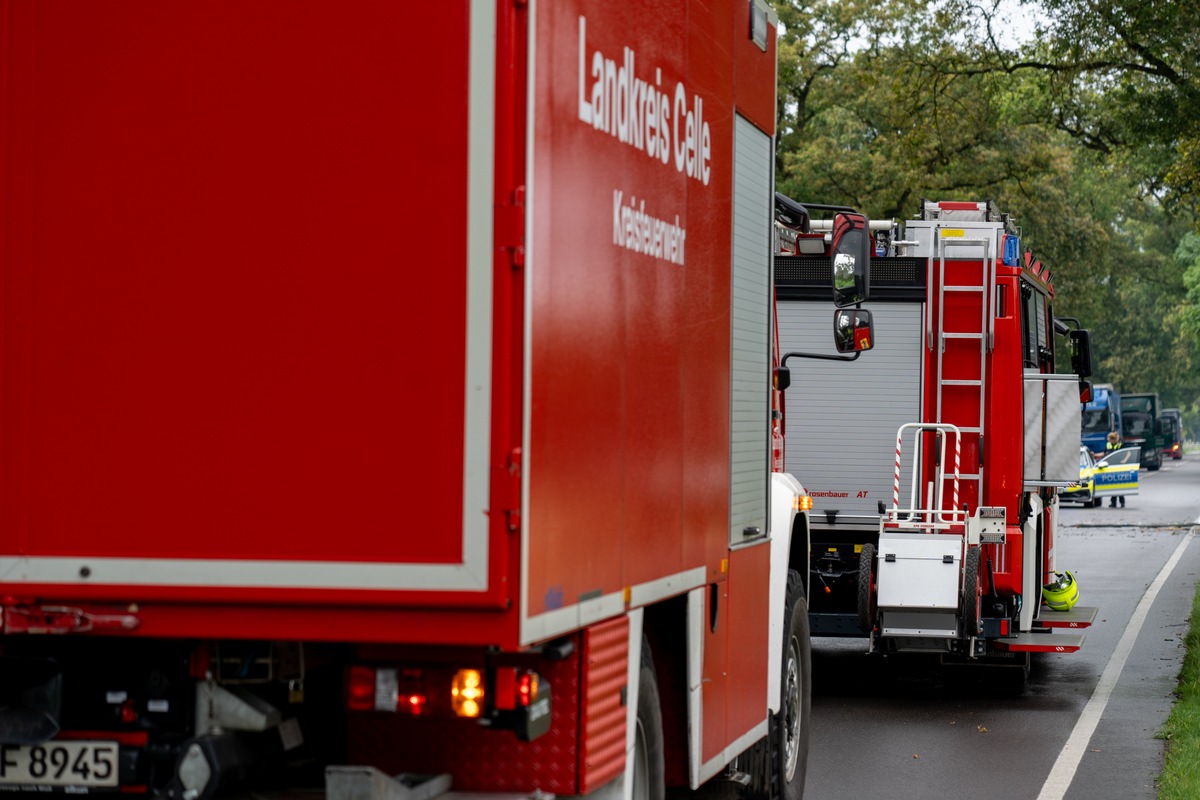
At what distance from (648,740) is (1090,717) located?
24.3 feet

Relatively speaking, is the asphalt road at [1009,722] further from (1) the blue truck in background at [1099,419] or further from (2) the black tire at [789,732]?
(1) the blue truck in background at [1099,419]

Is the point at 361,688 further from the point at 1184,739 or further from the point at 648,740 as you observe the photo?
the point at 1184,739

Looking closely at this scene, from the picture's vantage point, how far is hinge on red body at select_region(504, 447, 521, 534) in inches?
180

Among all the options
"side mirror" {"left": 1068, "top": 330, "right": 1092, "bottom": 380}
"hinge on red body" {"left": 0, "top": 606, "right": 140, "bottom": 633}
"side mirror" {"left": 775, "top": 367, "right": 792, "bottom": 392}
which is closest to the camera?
"hinge on red body" {"left": 0, "top": 606, "right": 140, "bottom": 633}

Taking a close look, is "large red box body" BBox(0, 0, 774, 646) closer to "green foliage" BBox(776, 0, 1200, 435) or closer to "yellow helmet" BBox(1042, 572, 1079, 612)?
"yellow helmet" BBox(1042, 572, 1079, 612)

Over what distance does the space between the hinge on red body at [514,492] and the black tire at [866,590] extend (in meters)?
8.65

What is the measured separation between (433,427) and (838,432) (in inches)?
390

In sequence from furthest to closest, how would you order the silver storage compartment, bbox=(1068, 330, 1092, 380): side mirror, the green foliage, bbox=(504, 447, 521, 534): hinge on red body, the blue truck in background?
the blue truck in background < the green foliage < bbox=(1068, 330, 1092, 380): side mirror < the silver storage compartment < bbox=(504, 447, 521, 534): hinge on red body

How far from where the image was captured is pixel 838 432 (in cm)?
1424

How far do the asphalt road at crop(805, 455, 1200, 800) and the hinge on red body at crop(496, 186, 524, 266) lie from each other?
5837mm

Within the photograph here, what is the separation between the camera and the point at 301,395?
4695 mm

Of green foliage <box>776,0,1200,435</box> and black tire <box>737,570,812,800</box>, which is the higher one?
green foliage <box>776,0,1200,435</box>

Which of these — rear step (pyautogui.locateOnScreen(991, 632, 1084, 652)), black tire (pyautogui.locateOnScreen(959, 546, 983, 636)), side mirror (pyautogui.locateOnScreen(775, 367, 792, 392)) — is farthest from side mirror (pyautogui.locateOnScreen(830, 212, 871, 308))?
rear step (pyautogui.locateOnScreen(991, 632, 1084, 652))

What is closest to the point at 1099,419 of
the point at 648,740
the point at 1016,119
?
the point at 1016,119
